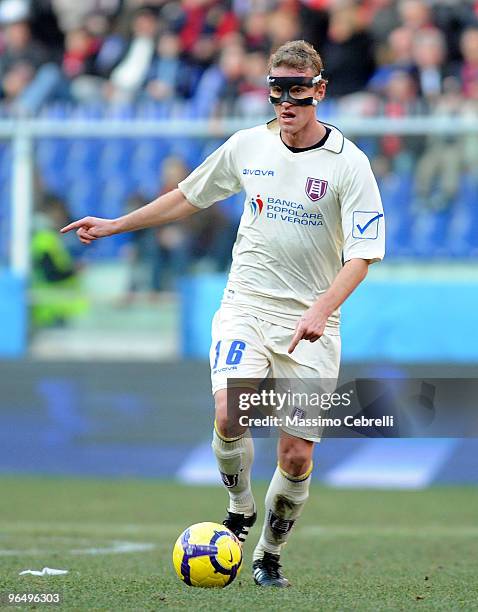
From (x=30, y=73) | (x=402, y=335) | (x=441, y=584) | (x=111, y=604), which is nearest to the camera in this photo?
(x=111, y=604)

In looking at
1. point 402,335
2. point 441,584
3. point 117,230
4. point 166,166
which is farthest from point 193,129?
point 441,584

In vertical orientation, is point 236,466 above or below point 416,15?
below

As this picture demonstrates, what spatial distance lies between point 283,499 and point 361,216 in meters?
1.45

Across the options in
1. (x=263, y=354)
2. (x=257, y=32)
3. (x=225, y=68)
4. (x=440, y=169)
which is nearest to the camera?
(x=263, y=354)

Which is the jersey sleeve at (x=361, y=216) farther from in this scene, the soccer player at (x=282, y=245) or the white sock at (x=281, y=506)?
the white sock at (x=281, y=506)

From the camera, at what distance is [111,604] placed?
209 inches

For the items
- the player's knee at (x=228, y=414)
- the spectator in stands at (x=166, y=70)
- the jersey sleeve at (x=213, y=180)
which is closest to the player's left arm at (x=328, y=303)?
the player's knee at (x=228, y=414)

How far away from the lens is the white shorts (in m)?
6.15

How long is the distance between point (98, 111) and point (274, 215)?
6484 millimetres

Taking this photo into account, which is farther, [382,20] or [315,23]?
[315,23]

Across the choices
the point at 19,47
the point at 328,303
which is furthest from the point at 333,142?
the point at 19,47

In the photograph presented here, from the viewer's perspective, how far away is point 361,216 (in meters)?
6.02

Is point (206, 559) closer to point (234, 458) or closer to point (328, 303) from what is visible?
point (234, 458)

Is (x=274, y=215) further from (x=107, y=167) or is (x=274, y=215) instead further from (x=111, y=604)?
(x=107, y=167)
